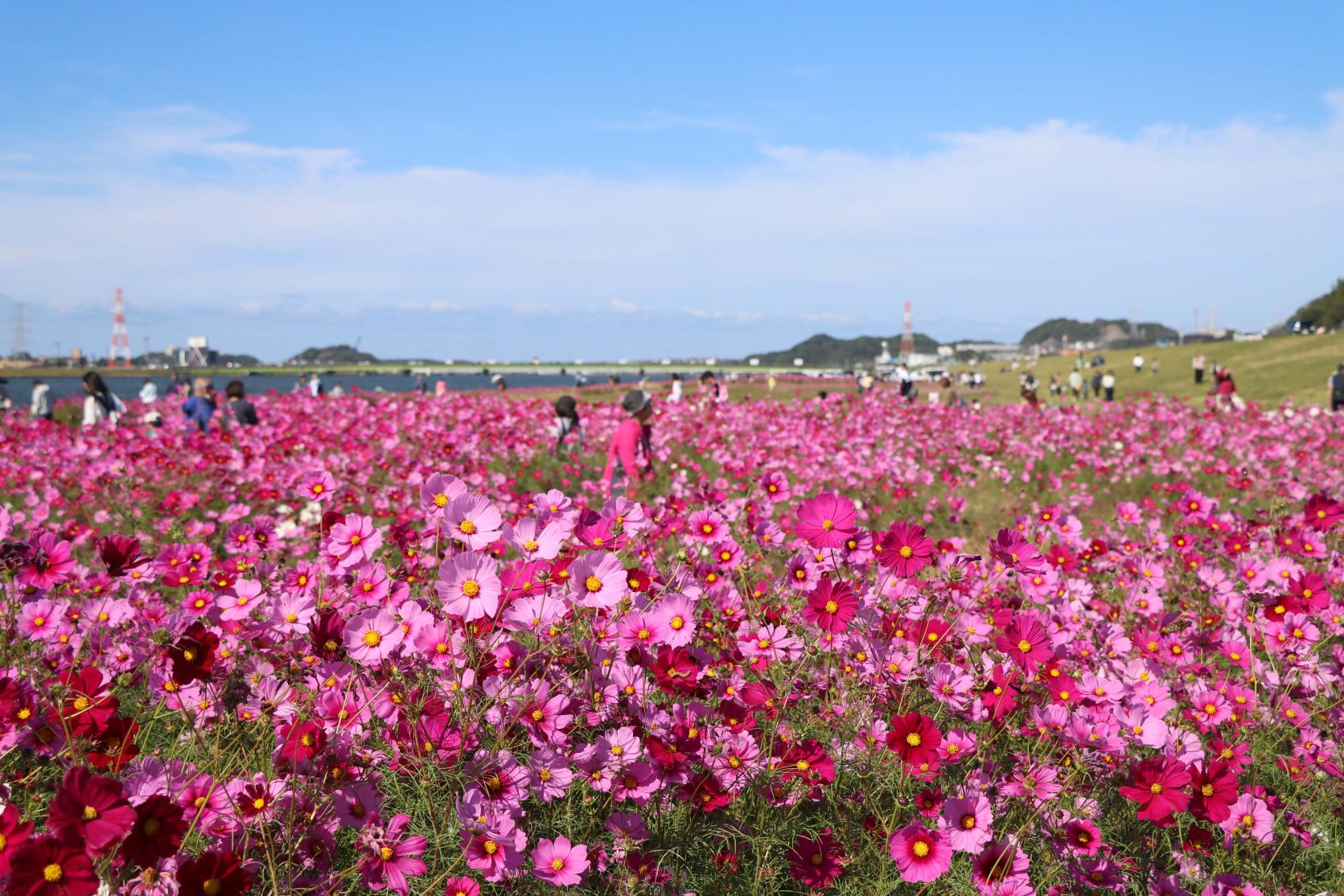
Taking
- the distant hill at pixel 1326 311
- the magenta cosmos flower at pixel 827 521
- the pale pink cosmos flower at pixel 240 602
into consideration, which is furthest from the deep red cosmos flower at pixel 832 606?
the distant hill at pixel 1326 311

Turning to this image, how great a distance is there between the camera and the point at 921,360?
144 m

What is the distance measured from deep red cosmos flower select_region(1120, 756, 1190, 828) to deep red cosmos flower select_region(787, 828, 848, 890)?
0.69 m

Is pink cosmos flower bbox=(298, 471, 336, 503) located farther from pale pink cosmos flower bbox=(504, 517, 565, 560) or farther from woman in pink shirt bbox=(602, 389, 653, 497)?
woman in pink shirt bbox=(602, 389, 653, 497)

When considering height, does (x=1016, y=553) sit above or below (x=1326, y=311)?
below

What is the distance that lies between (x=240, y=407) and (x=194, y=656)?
9654 millimetres

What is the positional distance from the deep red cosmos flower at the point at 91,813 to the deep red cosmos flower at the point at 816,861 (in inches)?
57.1

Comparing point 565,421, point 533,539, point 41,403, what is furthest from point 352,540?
point 41,403

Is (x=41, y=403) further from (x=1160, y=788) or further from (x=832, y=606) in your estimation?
(x=1160, y=788)

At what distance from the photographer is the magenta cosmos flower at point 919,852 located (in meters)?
1.71

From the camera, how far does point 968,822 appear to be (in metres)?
1.86

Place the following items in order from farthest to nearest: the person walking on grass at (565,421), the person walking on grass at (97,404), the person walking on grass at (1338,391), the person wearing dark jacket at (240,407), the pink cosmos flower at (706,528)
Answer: the person walking on grass at (1338,391)
the person walking on grass at (97,404)
the person walking on grass at (565,421)
the person wearing dark jacket at (240,407)
the pink cosmos flower at (706,528)

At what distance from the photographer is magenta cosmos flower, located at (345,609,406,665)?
5.55 ft

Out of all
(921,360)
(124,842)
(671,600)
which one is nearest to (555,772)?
(671,600)

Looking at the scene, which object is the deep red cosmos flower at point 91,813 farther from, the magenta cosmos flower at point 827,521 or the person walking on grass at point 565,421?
the person walking on grass at point 565,421
